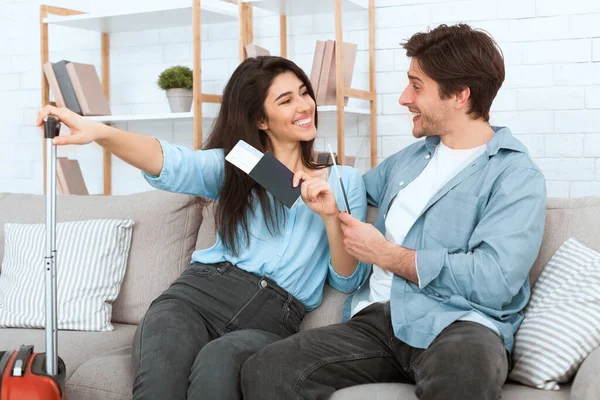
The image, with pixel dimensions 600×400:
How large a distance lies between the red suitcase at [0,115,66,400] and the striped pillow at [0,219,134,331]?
0.64m

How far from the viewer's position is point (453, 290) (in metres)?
2.06

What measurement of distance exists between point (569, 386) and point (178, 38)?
2435 mm

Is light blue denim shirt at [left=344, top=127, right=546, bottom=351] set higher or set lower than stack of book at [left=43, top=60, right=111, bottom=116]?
lower

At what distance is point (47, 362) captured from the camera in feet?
6.38

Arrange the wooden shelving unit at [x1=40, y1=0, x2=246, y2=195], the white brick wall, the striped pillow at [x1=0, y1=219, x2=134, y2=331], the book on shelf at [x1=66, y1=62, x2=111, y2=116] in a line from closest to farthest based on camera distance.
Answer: the striped pillow at [x1=0, y1=219, x2=134, y2=331]
the white brick wall
the wooden shelving unit at [x1=40, y1=0, x2=246, y2=195]
the book on shelf at [x1=66, y1=62, x2=111, y2=116]

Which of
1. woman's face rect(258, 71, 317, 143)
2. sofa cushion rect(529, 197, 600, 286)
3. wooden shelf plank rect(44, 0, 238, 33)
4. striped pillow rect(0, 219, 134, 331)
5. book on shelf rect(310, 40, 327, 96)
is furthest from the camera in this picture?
wooden shelf plank rect(44, 0, 238, 33)

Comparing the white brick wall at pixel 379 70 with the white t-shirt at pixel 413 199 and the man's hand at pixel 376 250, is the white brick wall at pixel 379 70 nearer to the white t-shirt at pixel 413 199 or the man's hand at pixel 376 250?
the white t-shirt at pixel 413 199

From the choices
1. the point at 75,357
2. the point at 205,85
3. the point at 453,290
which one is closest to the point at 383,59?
the point at 205,85

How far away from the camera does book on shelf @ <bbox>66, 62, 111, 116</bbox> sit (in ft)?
11.5

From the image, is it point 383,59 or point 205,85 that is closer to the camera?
point 383,59

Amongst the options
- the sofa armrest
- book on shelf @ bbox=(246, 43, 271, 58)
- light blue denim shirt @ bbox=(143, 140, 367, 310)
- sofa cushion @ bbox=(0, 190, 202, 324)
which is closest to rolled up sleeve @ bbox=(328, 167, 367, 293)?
light blue denim shirt @ bbox=(143, 140, 367, 310)

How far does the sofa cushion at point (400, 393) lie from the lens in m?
1.89

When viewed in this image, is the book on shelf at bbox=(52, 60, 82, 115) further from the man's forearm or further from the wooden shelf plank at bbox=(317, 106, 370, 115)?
the man's forearm

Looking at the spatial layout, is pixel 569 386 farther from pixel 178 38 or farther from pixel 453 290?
pixel 178 38
